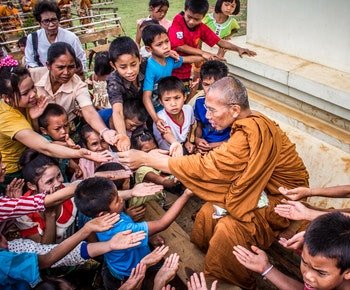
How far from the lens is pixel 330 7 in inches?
130

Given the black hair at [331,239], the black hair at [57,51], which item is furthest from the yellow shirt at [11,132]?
the black hair at [331,239]

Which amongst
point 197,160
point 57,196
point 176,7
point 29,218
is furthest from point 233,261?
point 176,7

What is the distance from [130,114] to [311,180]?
196 centimetres

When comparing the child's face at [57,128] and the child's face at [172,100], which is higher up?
the child's face at [172,100]

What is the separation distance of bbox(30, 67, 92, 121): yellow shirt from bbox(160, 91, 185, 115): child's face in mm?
801

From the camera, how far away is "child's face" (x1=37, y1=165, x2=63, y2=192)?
296 cm

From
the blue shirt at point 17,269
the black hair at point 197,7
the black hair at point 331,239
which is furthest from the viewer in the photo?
the black hair at point 197,7

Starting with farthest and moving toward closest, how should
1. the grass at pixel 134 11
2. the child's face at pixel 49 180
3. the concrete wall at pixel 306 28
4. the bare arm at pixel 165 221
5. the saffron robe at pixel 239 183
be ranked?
the grass at pixel 134 11
the concrete wall at pixel 306 28
the child's face at pixel 49 180
the bare arm at pixel 165 221
the saffron robe at pixel 239 183

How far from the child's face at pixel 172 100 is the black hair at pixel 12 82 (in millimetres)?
1290

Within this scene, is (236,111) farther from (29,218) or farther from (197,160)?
(29,218)

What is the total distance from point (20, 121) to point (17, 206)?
895 mm

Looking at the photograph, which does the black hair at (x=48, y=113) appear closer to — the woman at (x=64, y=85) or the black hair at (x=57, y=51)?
the woman at (x=64, y=85)

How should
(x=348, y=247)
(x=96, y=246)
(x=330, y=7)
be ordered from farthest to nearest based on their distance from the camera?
(x=330, y=7) < (x=96, y=246) < (x=348, y=247)

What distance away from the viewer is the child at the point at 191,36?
4133mm
